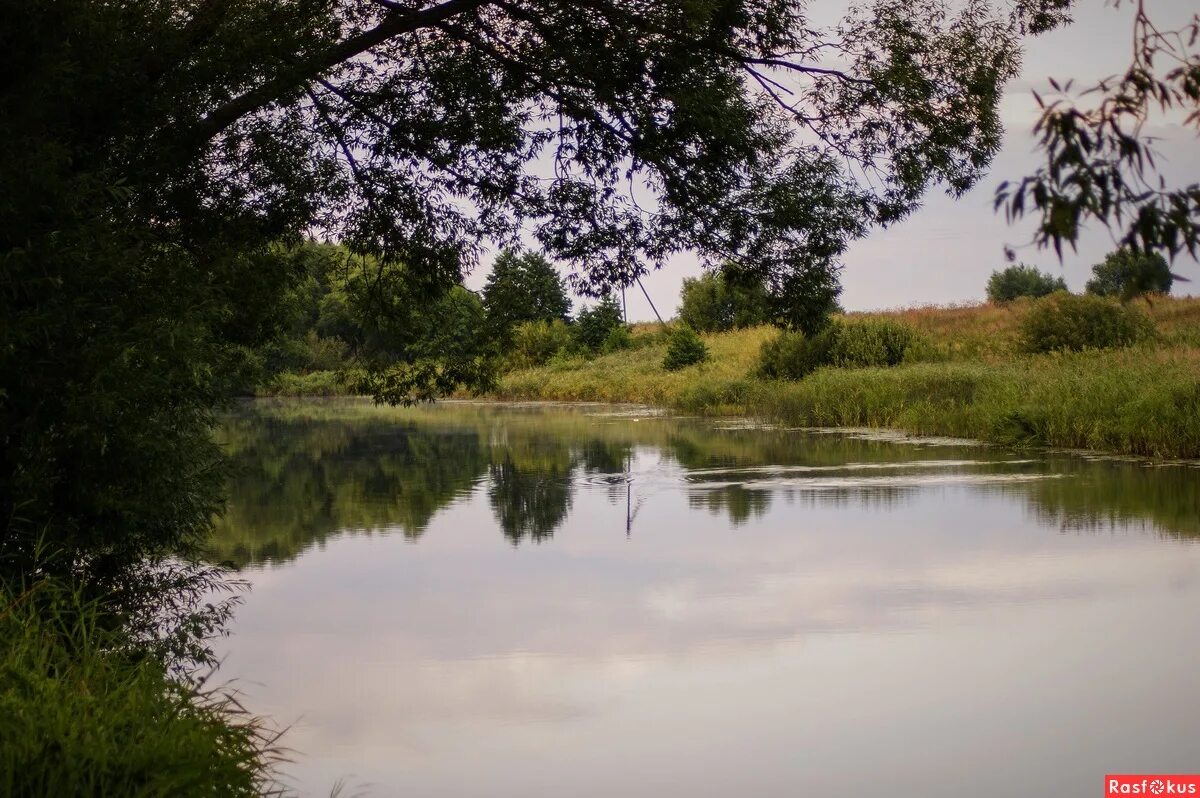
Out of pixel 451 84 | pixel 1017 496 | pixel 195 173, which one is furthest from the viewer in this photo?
pixel 1017 496

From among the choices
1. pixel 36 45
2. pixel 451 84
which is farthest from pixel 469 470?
pixel 36 45

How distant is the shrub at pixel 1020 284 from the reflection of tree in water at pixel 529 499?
58749 millimetres

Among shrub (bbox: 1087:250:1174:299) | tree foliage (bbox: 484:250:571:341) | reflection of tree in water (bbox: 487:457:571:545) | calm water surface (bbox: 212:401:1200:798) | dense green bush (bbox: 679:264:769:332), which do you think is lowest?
calm water surface (bbox: 212:401:1200:798)

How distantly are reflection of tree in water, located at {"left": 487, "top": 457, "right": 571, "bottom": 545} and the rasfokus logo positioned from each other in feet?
30.8

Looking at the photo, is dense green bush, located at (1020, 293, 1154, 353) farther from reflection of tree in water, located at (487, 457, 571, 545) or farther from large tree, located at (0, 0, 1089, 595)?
large tree, located at (0, 0, 1089, 595)

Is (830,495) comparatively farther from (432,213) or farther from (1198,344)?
(1198,344)

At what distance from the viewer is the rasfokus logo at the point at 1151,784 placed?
7.05 meters

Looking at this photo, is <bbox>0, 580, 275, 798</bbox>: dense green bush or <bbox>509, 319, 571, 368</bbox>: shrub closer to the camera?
<bbox>0, 580, 275, 798</bbox>: dense green bush

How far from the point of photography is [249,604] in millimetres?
12336

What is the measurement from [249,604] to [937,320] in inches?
1383

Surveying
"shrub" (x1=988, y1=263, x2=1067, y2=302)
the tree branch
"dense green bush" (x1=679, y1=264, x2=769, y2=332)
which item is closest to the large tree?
the tree branch

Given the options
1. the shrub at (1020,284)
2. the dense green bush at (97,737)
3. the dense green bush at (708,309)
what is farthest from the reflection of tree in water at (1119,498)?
the shrub at (1020,284)

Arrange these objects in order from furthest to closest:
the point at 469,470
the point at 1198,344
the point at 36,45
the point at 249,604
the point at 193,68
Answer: the point at 1198,344
the point at 469,470
the point at 249,604
the point at 193,68
the point at 36,45

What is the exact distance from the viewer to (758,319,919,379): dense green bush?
114ft
